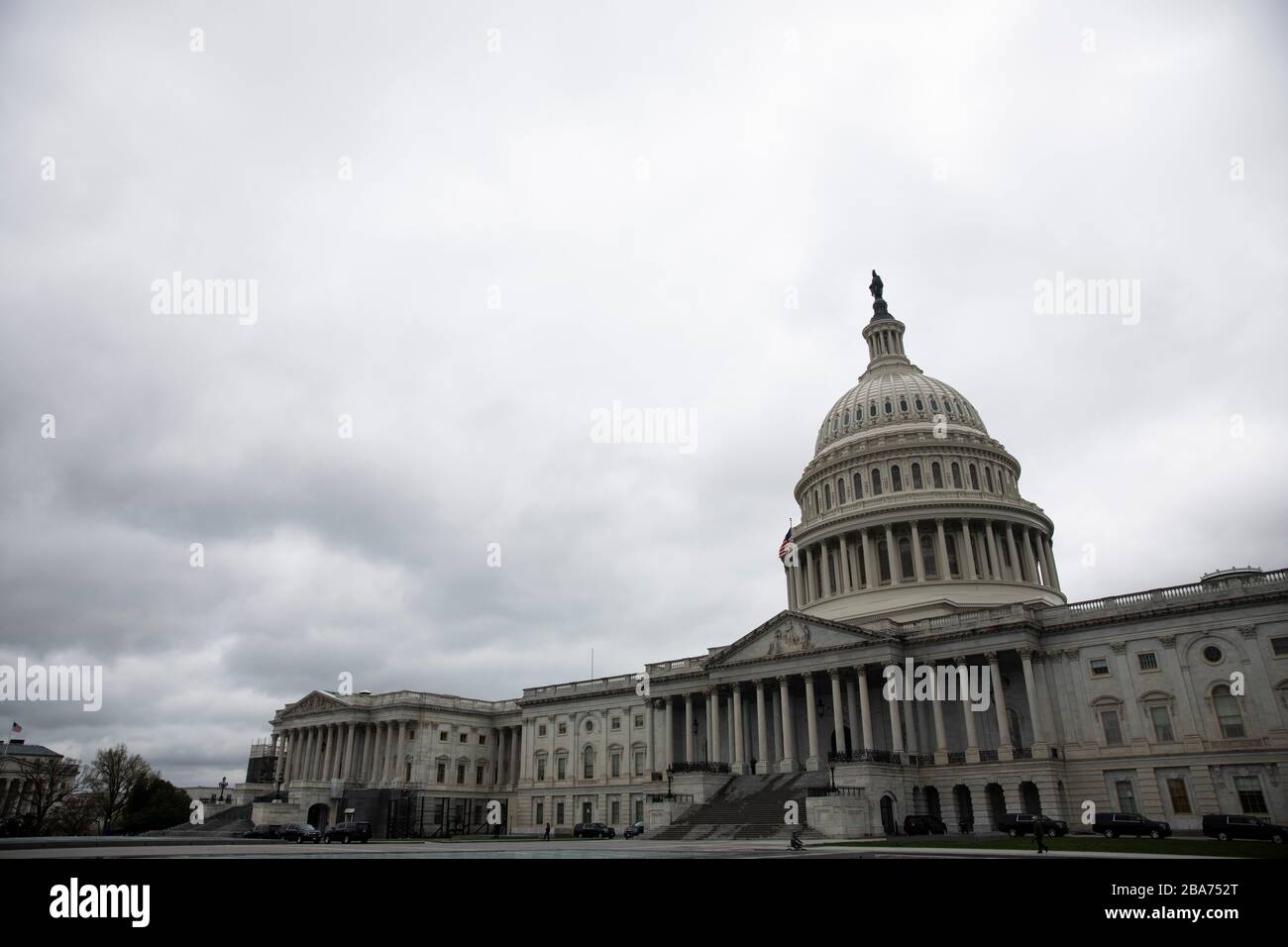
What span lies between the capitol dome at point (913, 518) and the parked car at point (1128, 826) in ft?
83.1

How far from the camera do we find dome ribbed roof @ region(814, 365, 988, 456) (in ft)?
277

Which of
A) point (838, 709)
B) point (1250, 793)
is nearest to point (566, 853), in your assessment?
point (838, 709)

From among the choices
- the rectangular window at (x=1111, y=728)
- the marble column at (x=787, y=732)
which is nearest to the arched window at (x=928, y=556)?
the marble column at (x=787, y=732)

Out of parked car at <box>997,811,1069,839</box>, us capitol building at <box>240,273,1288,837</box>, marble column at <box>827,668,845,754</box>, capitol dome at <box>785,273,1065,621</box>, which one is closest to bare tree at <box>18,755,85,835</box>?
us capitol building at <box>240,273,1288,837</box>

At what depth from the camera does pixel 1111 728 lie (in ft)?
176

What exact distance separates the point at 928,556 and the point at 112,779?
93995 mm

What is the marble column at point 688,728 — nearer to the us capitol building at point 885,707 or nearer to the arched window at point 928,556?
the us capitol building at point 885,707

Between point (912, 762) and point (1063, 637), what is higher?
point (1063, 637)

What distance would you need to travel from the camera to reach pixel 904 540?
7750 centimetres

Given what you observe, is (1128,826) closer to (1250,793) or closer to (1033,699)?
(1250,793)

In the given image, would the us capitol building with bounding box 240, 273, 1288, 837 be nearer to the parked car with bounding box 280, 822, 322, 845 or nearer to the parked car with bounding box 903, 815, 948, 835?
the parked car with bounding box 903, 815, 948, 835
